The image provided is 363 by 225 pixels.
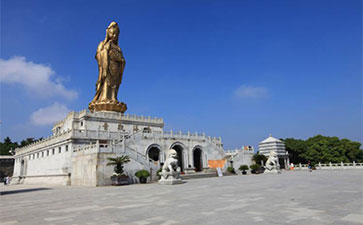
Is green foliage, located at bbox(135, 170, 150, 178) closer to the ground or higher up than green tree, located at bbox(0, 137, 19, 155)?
closer to the ground

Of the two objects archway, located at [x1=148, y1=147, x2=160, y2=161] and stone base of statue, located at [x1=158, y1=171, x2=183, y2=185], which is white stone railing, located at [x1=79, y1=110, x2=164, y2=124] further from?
stone base of statue, located at [x1=158, y1=171, x2=183, y2=185]

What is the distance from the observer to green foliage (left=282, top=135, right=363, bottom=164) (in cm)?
4756

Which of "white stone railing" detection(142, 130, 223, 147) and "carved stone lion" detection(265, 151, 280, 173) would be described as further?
"white stone railing" detection(142, 130, 223, 147)

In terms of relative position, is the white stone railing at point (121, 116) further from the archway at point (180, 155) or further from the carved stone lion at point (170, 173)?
the carved stone lion at point (170, 173)

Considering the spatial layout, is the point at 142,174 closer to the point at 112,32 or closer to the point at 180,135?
the point at 180,135

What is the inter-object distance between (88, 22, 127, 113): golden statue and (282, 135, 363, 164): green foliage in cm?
3518

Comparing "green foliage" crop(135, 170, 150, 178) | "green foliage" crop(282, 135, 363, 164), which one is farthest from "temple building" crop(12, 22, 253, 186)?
"green foliage" crop(282, 135, 363, 164)

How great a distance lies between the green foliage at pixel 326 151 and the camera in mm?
47562

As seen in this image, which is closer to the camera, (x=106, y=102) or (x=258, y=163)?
(x=258, y=163)

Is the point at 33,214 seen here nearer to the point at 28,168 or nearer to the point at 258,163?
the point at 258,163

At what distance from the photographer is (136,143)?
31.3m

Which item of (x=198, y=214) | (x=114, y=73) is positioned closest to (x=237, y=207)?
(x=198, y=214)

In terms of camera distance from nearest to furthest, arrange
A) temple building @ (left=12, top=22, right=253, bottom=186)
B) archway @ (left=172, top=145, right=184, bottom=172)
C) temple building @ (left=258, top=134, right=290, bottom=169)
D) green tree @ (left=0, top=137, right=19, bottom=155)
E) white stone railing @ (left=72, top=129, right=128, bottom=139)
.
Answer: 1. temple building @ (left=12, top=22, right=253, bottom=186)
2. white stone railing @ (left=72, top=129, right=128, bottom=139)
3. archway @ (left=172, top=145, right=184, bottom=172)
4. temple building @ (left=258, top=134, right=290, bottom=169)
5. green tree @ (left=0, top=137, right=19, bottom=155)

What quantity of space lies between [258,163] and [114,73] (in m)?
29.0
